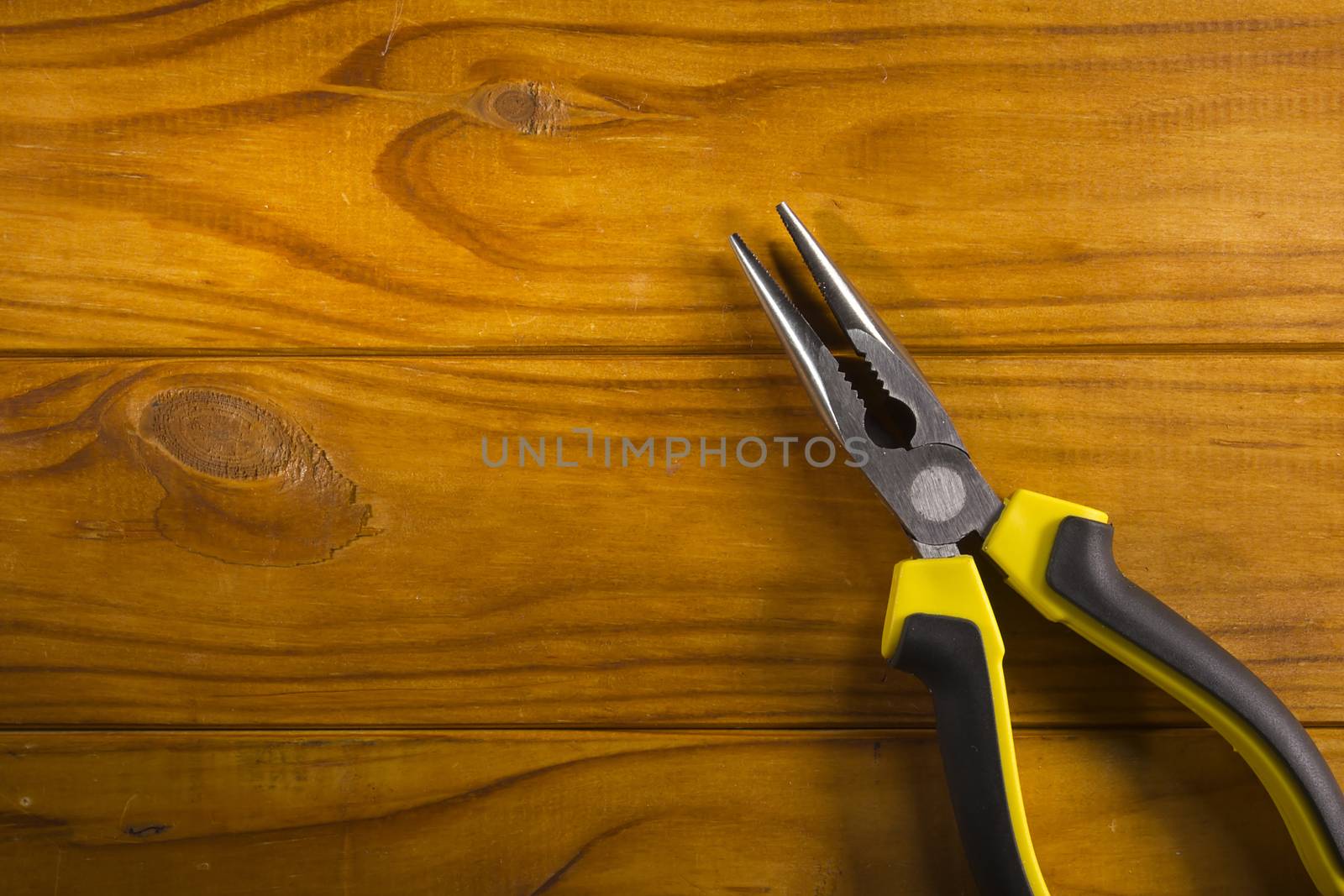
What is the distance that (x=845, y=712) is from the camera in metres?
0.51

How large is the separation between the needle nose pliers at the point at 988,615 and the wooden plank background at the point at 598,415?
0.19 ft

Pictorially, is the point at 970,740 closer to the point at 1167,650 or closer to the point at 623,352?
the point at 1167,650

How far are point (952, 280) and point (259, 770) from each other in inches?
18.9

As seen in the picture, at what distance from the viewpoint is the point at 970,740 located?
43 cm

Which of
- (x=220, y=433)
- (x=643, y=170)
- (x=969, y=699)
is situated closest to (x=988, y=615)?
(x=969, y=699)

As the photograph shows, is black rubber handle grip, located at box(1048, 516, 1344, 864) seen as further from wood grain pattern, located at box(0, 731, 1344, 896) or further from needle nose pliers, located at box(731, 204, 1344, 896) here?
wood grain pattern, located at box(0, 731, 1344, 896)

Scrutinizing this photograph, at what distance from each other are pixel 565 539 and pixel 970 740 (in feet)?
0.77

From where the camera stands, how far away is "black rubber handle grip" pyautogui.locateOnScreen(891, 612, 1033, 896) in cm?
42

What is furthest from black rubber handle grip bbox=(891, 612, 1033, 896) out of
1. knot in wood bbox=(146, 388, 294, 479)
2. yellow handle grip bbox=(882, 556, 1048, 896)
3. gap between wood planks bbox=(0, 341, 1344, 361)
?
knot in wood bbox=(146, 388, 294, 479)

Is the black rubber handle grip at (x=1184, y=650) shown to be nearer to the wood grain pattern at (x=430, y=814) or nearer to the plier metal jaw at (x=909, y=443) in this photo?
the plier metal jaw at (x=909, y=443)

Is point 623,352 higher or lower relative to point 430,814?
higher

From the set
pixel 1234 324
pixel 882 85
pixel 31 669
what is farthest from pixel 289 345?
pixel 1234 324

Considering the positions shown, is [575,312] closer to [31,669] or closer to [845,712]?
[845,712]

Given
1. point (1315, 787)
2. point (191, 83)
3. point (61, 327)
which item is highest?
point (191, 83)
